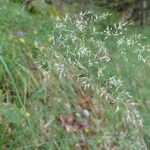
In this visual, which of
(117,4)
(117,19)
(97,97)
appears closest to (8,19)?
(97,97)

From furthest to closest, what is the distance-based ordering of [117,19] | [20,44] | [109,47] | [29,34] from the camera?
1. [117,19]
2. [109,47]
3. [29,34]
4. [20,44]

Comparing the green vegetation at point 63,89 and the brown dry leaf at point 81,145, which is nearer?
the green vegetation at point 63,89

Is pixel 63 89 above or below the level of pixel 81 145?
above

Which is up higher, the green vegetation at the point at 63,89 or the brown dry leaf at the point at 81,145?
the green vegetation at the point at 63,89

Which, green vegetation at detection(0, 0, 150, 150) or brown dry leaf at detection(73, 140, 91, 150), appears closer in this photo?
green vegetation at detection(0, 0, 150, 150)

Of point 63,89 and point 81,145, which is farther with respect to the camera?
point 63,89

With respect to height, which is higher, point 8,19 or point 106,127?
point 8,19

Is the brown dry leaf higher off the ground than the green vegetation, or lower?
lower

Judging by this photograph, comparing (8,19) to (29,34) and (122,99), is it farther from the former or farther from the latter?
(122,99)
